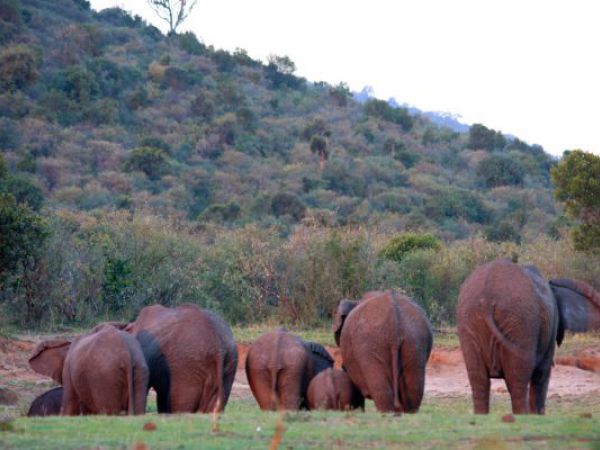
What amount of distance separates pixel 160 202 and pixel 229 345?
37.3 meters

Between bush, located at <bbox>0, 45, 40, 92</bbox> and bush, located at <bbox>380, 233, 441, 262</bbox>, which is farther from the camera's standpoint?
bush, located at <bbox>0, 45, 40, 92</bbox>


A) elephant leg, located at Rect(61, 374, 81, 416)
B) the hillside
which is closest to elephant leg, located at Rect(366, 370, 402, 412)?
elephant leg, located at Rect(61, 374, 81, 416)

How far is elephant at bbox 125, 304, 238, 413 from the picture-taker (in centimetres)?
1390

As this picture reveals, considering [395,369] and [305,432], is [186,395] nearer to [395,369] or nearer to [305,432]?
[395,369]

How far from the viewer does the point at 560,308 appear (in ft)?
44.8

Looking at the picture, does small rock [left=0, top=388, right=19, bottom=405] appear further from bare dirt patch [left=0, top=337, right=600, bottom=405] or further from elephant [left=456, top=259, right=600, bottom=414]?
elephant [left=456, top=259, right=600, bottom=414]

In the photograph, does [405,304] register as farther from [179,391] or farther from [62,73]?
[62,73]

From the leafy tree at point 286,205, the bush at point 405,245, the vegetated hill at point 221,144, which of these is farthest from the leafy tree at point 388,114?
the bush at point 405,245

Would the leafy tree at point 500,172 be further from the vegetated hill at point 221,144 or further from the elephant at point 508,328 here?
the elephant at point 508,328

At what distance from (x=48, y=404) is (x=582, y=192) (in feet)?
55.6

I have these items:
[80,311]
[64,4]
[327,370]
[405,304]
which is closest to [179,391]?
[327,370]

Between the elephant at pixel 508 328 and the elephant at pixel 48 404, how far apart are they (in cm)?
517

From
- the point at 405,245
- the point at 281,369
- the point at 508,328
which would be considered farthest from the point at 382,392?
the point at 405,245

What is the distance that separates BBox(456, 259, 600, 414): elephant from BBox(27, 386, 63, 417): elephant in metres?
5.17
